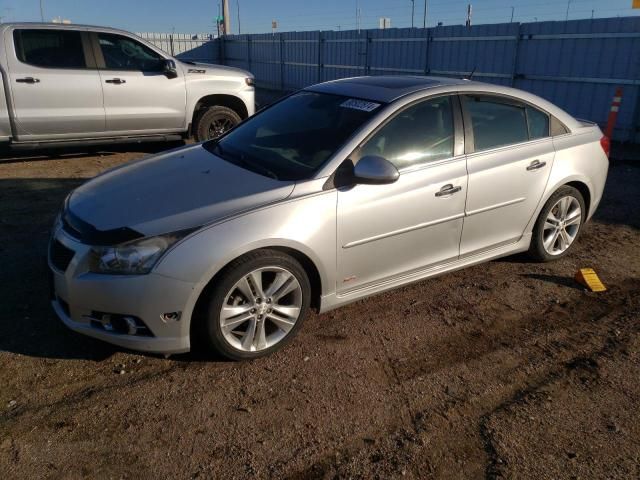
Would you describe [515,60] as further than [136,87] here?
Yes

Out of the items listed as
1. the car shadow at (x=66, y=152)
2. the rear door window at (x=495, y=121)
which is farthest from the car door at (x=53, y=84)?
the rear door window at (x=495, y=121)

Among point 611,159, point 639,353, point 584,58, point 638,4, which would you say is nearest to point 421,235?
point 639,353

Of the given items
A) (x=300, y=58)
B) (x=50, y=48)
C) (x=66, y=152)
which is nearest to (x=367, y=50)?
(x=300, y=58)

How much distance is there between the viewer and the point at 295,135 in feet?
13.1

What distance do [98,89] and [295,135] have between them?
16.3ft

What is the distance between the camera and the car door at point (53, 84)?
7.31 m

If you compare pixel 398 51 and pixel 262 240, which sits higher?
pixel 398 51

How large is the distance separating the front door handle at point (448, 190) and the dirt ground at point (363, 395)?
85cm

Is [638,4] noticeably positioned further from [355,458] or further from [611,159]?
[355,458]

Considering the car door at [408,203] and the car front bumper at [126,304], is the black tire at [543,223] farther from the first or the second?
the car front bumper at [126,304]

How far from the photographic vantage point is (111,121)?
7.96 metres

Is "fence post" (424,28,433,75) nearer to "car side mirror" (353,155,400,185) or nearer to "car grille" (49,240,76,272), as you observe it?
"car side mirror" (353,155,400,185)

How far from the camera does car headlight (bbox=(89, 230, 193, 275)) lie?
2912 millimetres

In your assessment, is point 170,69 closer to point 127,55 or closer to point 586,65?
point 127,55
